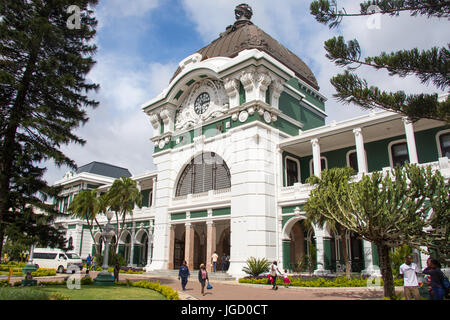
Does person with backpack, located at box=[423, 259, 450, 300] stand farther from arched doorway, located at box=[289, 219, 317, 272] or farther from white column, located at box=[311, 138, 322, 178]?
arched doorway, located at box=[289, 219, 317, 272]

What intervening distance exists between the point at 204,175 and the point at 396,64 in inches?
730

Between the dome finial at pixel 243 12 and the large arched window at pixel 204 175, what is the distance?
15.8 metres

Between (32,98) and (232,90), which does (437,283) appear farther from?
(232,90)

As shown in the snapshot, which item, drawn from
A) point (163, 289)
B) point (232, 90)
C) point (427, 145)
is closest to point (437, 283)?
point (163, 289)

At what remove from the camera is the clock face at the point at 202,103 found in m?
27.7

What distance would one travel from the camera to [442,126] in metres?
20.3

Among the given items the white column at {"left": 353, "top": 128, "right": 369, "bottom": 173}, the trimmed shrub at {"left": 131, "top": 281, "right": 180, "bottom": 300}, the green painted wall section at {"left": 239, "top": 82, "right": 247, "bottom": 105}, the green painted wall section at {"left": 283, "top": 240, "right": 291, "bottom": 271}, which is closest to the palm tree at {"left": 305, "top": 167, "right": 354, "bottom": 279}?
the white column at {"left": 353, "top": 128, "right": 369, "bottom": 173}

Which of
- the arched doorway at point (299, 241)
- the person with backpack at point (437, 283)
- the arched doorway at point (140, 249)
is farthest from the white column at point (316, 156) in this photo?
the arched doorway at point (140, 249)

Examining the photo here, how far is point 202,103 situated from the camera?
28000 millimetres

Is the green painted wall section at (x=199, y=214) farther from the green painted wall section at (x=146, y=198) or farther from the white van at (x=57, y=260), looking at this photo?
the green painted wall section at (x=146, y=198)

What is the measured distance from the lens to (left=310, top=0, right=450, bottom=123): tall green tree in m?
9.18

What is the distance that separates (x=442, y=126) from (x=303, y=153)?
9044 mm

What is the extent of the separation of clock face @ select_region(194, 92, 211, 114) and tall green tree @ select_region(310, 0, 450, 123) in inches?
713
